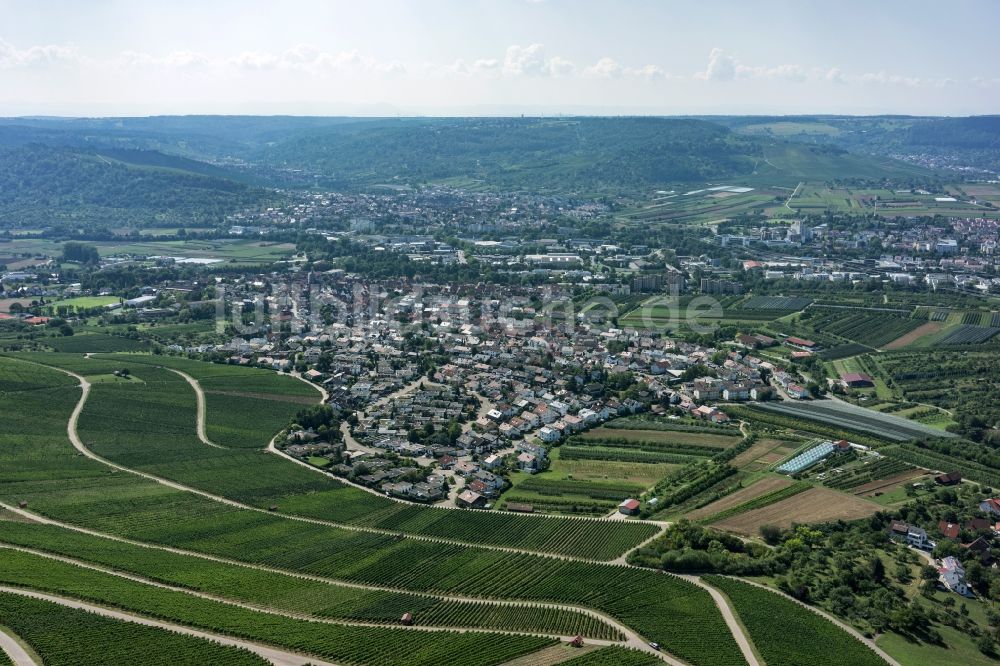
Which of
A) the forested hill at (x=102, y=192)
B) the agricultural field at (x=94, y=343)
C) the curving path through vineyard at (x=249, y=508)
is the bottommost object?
the curving path through vineyard at (x=249, y=508)

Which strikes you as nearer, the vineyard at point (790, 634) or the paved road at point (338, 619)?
the vineyard at point (790, 634)

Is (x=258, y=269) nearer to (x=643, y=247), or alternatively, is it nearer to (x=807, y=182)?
(x=643, y=247)

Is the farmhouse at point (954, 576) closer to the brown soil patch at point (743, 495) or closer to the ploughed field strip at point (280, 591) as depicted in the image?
the brown soil patch at point (743, 495)

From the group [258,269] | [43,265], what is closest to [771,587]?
[258,269]

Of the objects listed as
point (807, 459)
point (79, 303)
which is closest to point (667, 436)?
point (807, 459)

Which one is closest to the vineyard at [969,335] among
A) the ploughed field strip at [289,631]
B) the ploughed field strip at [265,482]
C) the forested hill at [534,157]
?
the ploughed field strip at [265,482]

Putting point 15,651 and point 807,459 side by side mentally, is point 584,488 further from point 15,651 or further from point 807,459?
point 15,651
